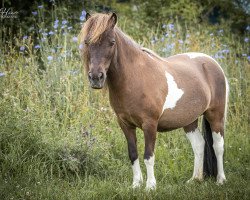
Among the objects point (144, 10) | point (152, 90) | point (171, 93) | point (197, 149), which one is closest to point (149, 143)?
point (152, 90)

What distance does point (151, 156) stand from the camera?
522 centimetres

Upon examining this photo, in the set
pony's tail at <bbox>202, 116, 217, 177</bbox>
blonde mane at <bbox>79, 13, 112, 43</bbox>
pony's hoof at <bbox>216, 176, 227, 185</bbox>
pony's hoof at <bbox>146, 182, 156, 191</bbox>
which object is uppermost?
blonde mane at <bbox>79, 13, 112, 43</bbox>

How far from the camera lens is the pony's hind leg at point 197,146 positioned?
6.29m

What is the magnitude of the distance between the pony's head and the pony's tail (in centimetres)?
211

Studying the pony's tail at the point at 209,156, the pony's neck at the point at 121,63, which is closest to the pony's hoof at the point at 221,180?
the pony's tail at the point at 209,156

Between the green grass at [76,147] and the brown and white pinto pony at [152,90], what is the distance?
0.98ft

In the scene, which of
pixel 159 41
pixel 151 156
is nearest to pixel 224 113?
pixel 151 156

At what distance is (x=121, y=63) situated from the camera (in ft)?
16.7

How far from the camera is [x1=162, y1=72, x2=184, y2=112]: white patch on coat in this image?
5449mm

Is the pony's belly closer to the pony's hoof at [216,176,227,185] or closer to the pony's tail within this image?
the pony's tail

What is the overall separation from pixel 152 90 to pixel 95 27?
987mm

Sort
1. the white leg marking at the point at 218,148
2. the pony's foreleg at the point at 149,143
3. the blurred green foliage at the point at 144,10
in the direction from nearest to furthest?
1. the pony's foreleg at the point at 149,143
2. the white leg marking at the point at 218,148
3. the blurred green foliage at the point at 144,10

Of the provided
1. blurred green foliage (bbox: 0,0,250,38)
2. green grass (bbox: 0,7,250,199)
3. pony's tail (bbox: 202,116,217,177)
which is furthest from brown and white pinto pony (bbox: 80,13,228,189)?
blurred green foliage (bbox: 0,0,250,38)

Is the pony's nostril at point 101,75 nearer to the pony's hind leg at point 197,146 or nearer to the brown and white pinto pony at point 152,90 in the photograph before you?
the brown and white pinto pony at point 152,90
